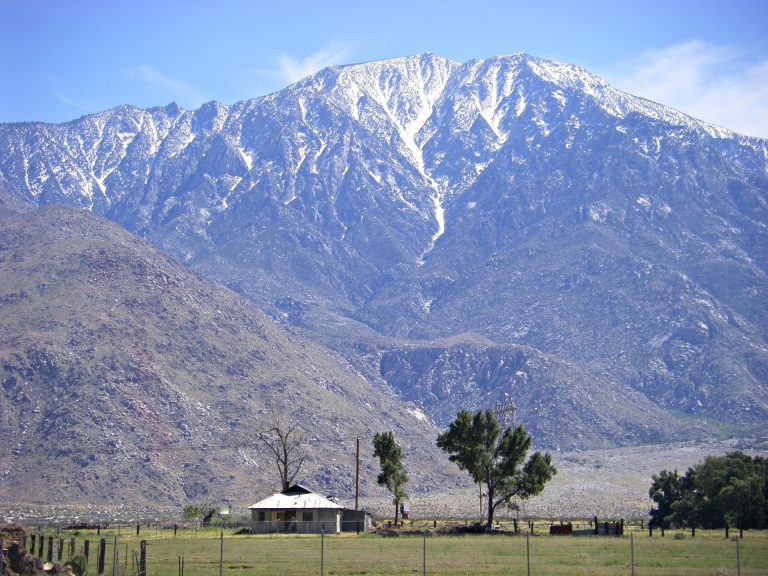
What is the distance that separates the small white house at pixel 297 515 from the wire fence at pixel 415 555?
341 inches

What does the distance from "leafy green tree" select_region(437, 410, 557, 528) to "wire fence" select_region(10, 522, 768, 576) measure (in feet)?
54.1

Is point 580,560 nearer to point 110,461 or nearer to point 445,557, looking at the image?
point 445,557

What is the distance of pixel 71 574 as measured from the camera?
41.2 meters

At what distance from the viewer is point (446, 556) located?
184ft

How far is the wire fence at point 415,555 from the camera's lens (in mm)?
46719

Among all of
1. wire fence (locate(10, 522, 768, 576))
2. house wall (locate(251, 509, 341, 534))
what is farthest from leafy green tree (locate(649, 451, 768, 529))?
house wall (locate(251, 509, 341, 534))

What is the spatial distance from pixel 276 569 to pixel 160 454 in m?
154

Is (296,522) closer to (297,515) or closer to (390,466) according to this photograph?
(297,515)

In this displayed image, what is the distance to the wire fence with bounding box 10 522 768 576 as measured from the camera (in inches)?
1839

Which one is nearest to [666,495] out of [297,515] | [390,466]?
[390,466]

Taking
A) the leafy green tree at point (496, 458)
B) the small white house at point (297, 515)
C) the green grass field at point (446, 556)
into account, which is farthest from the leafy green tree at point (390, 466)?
the green grass field at point (446, 556)

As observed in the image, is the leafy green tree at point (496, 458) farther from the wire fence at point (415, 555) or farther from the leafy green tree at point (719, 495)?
the wire fence at point (415, 555)

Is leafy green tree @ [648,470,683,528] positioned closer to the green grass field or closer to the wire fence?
the wire fence

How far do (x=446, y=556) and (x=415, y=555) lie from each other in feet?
6.21
